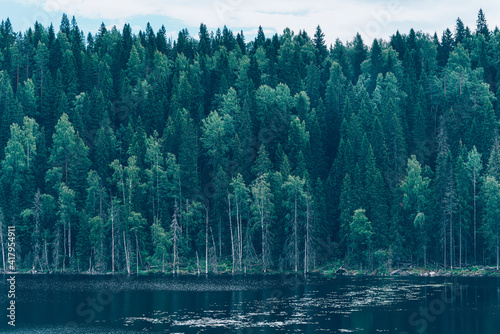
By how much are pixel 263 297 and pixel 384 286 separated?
69.9 ft

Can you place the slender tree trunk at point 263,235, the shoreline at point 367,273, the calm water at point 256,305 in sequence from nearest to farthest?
the calm water at point 256,305, the shoreline at point 367,273, the slender tree trunk at point 263,235

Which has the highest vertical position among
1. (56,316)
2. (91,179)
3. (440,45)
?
(440,45)

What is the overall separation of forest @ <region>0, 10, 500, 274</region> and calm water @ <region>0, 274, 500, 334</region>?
13.0 meters

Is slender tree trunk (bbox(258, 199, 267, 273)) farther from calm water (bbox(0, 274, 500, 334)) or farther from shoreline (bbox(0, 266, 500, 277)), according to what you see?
calm water (bbox(0, 274, 500, 334))

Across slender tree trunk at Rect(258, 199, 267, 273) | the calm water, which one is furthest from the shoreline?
the calm water

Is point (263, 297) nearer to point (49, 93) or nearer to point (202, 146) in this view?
point (202, 146)

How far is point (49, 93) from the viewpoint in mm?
165125

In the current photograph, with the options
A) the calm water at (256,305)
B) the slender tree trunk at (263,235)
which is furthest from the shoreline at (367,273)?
the calm water at (256,305)

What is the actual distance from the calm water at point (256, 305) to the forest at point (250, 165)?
13017mm

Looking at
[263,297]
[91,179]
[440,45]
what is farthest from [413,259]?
[440,45]

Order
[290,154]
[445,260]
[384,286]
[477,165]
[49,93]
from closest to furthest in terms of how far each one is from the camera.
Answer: [384,286]
[445,260]
[477,165]
[290,154]
[49,93]

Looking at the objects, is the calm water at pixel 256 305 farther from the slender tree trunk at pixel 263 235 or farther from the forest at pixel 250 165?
the forest at pixel 250 165

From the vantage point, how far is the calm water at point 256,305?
76.4m

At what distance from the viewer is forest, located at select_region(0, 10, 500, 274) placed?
130000 millimetres
